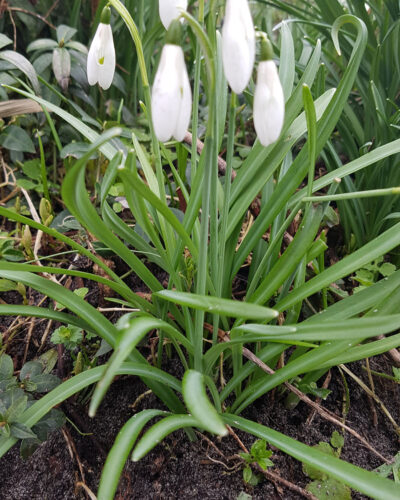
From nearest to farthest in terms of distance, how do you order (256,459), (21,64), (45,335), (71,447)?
(256,459) → (71,447) → (45,335) → (21,64)

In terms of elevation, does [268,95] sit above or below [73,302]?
above

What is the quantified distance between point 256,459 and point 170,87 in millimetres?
809

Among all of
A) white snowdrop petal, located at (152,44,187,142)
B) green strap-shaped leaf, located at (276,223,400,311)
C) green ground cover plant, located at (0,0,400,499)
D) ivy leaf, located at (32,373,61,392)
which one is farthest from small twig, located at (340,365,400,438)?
white snowdrop petal, located at (152,44,187,142)

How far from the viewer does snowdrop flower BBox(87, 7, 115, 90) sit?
35.6 inches

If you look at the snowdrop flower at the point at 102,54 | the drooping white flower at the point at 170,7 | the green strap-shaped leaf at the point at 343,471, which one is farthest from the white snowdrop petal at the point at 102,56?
the green strap-shaped leaf at the point at 343,471

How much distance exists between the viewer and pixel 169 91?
2.19 ft

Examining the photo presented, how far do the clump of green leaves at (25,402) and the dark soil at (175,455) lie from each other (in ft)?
0.36

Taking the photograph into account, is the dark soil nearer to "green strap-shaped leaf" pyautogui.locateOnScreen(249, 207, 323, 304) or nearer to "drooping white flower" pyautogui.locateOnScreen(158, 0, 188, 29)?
"green strap-shaped leaf" pyautogui.locateOnScreen(249, 207, 323, 304)

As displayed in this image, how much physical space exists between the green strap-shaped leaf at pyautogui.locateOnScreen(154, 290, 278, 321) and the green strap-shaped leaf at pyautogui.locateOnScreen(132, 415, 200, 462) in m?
0.20

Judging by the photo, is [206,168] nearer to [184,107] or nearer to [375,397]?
[184,107]

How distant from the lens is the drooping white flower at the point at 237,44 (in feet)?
2.19

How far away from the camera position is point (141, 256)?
151 centimetres

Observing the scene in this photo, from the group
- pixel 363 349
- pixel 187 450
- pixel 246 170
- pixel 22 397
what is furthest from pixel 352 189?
pixel 22 397

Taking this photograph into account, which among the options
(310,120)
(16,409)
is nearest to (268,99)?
(310,120)
